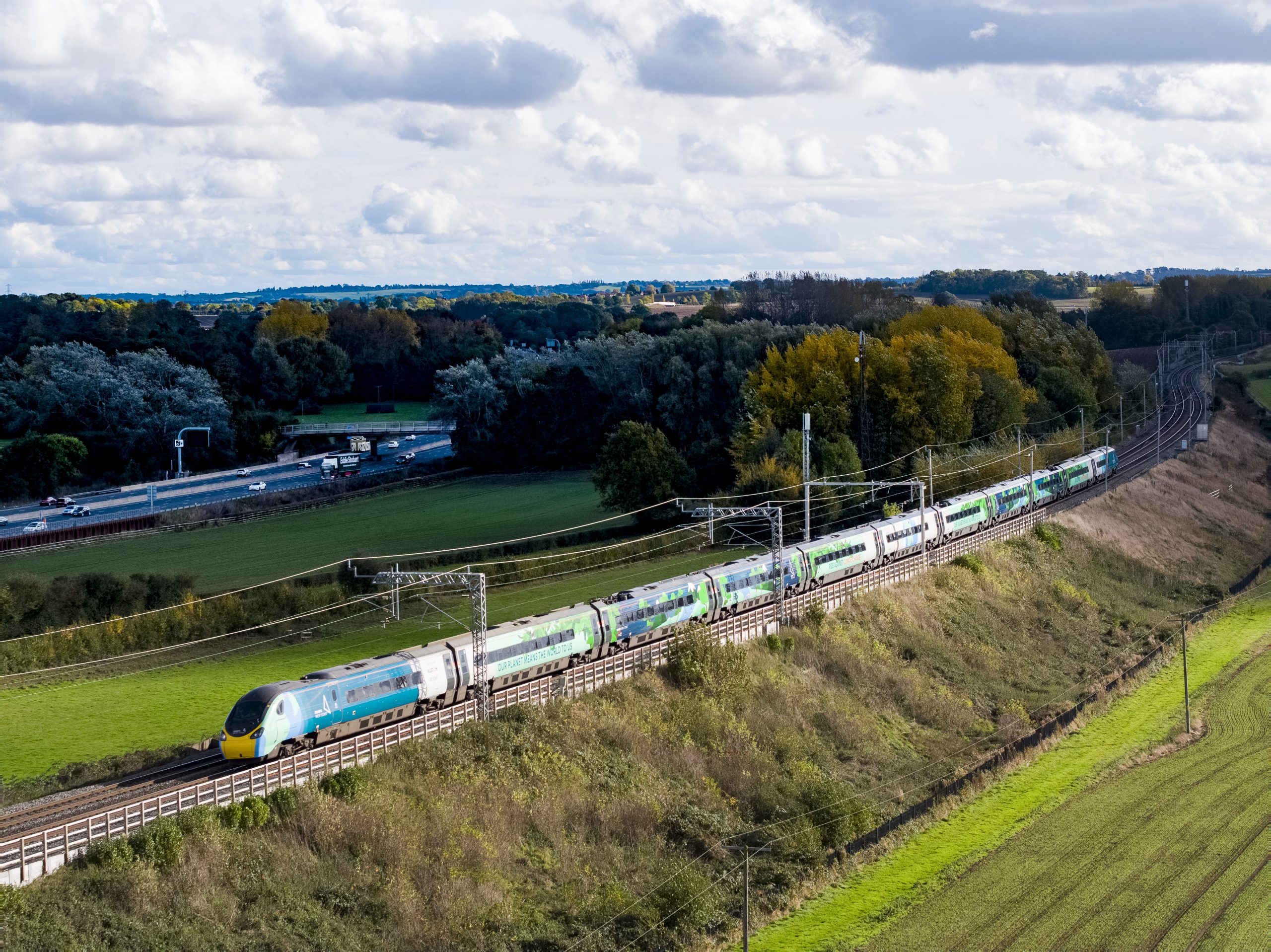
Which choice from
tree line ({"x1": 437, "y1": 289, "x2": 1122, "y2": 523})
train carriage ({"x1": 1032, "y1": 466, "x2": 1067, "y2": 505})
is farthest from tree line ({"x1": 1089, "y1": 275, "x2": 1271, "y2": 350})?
train carriage ({"x1": 1032, "y1": 466, "x2": 1067, "y2": 505})

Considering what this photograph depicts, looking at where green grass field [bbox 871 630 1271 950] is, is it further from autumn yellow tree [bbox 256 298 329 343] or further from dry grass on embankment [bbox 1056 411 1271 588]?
autumn yellow tree [bbox 256 298 329 343]

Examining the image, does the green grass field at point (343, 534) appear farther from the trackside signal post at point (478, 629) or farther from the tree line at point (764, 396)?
the trackside signal post at point (478, 629)

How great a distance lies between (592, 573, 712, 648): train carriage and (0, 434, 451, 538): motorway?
51.1 metres

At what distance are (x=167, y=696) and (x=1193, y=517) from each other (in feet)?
225

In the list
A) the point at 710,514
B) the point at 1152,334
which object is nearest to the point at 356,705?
the point at 710,514

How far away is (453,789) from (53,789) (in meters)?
9.84

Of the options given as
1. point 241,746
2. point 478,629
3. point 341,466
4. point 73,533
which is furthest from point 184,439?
point 241,746

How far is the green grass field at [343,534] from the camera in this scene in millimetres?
77000

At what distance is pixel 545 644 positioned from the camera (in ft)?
146

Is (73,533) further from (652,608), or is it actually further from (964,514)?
(964,514)

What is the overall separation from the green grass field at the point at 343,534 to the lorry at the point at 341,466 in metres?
6.15

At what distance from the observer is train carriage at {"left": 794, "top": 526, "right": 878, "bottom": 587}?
59.6 metres

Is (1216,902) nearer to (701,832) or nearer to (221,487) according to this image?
(701,832)

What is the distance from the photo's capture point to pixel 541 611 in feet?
193
